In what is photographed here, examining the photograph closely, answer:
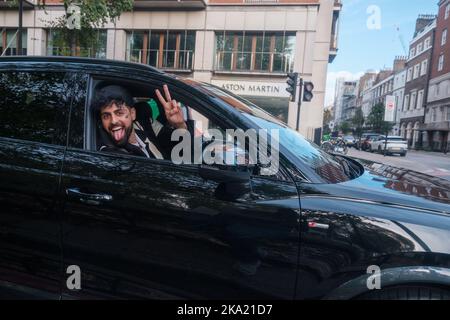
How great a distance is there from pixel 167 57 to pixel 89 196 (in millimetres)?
20001

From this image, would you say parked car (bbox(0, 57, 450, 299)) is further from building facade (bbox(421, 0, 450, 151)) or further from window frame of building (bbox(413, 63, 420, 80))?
window frame of building (bbox(413, 63, 420, 80))

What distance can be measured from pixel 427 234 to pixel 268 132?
948 mm

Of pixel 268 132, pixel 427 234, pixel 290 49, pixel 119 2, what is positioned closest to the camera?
pixel 427 234

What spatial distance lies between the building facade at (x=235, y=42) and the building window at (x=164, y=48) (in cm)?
5

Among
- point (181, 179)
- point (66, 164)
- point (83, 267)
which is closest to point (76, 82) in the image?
point (66, 164)

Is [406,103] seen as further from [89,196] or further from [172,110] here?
[89,196]

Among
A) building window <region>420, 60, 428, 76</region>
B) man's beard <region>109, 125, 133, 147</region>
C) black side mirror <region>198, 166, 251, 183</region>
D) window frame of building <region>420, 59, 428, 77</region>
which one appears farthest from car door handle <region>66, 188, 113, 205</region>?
building window <region>420, 60, 428, 76</region>

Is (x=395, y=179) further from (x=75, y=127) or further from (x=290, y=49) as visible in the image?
(x=290, y=49)

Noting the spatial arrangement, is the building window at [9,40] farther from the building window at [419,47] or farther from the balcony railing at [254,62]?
the building window at [419,47]

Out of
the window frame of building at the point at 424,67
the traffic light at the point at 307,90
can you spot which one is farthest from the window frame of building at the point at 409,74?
the traffic light at the point at 307,90

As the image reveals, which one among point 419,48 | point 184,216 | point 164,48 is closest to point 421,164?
point 164,48

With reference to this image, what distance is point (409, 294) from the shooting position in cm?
168

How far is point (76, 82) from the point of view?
216cm

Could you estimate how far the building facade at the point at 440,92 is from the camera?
40625mm
